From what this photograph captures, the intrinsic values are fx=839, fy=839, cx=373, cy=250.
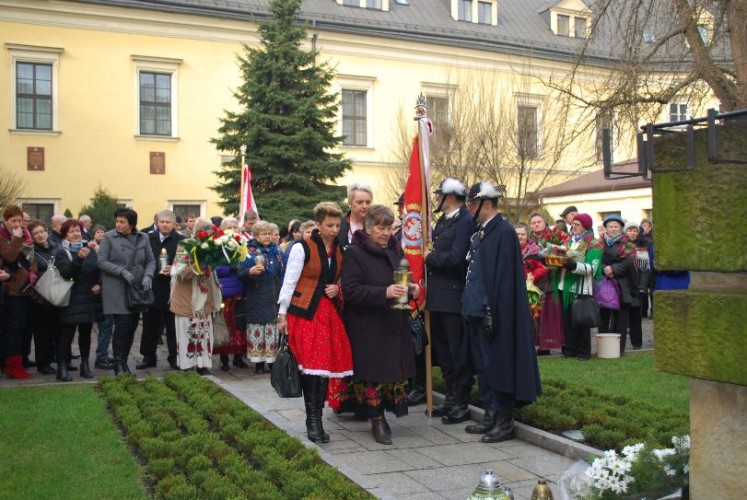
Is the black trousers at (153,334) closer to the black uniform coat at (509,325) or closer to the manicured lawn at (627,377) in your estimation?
the manicured lawn at (627,377)

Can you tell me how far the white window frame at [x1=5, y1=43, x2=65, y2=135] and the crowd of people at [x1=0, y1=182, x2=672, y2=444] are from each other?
1938 centimetres

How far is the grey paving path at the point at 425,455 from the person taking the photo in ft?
19.8

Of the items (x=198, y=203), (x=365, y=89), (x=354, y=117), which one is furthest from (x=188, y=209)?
(x=365, y=89)

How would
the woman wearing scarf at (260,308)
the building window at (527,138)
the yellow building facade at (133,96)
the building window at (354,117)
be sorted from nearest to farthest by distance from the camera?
the woman wearing scarf at (260,308), the building window at (527,138), the yellow building facade at (133,96), the building window at (354,117)

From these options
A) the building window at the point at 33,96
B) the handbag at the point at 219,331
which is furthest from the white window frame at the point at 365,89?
the handbag at the point at 219,331

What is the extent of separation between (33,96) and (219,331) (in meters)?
22.0

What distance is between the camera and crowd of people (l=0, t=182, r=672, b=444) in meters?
7.12

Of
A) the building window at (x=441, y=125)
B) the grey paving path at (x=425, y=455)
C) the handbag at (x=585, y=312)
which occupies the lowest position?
the grey paving path at (x=425, y=455)

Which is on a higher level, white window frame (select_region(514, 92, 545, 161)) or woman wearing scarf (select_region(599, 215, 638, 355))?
white window frame (select_region(514, 92, 545, 161))

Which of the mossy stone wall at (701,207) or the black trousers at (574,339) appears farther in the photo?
the black trousers at (574,339)

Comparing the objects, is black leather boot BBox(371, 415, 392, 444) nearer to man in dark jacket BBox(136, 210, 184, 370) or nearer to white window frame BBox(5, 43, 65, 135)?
man in dark jacket BBox(136, 210, 184, 370)

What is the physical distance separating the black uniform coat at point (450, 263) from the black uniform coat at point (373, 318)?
29.2 inches

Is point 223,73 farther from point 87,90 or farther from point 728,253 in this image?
point 728,253

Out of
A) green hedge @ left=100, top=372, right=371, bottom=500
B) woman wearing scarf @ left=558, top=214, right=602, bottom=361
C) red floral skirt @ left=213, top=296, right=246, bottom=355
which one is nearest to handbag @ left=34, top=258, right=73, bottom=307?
green hedge @ left=100, top=372, right=371, bottom=500
